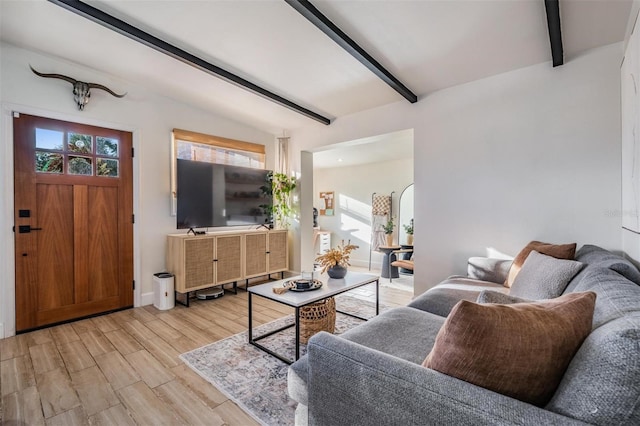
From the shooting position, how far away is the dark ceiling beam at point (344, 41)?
2074mm

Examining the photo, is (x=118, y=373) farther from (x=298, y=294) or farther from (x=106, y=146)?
(x=106, y=146)

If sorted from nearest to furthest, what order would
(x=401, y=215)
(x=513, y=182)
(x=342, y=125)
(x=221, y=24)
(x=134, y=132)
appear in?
(x=221, y=24) → (x=513, y=182) → (x=134, y=132) → (x=342, y=125) → (x=401, y=215)

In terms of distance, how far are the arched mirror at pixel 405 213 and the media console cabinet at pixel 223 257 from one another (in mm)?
2482

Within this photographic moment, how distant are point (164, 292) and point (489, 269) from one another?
3.54 m

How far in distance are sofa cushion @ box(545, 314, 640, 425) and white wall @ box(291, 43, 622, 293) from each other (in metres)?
2.44

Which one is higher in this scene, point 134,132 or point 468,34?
point 468,34

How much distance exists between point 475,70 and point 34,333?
16.5 feet

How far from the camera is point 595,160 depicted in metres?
2.52

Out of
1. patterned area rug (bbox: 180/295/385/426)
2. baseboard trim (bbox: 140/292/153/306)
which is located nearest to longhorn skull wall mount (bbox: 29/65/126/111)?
baseboard trim (bbox: 140/292/153/306)

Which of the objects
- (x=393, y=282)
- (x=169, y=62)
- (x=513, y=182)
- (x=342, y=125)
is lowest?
(x=393, y=282)

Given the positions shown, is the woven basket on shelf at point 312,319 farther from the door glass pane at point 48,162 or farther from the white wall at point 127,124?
→ the door glass pane at point 48,162

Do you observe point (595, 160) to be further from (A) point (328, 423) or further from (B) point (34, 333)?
(B) point (34, 333)

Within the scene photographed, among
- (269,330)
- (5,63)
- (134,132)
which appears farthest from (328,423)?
(5,63)

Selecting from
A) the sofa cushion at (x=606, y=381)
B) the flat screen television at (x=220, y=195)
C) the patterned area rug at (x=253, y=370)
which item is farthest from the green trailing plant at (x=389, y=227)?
the sofa cushion at (x=606, y=381)
